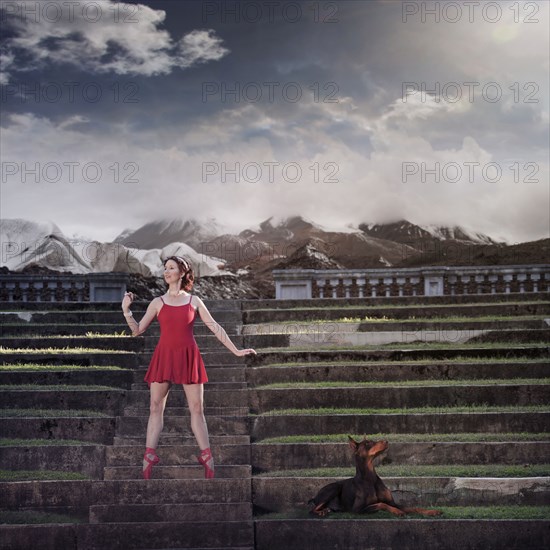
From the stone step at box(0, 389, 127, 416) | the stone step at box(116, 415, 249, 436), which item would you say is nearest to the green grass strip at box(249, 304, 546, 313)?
the stone step at box(0, 389, 127, 416)

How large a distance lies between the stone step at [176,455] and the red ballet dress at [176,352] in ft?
4.19

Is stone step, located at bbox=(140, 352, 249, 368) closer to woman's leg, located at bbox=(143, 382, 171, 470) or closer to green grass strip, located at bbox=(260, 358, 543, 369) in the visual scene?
green grass strip, located at bbox=(260, 358, 543, 369)

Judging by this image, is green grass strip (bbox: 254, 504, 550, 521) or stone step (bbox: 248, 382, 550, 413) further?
stone step (bbox: 248, 382, 550, 413)

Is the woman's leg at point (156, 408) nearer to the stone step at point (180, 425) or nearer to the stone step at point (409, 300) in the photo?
the stone step at point (180, 425)

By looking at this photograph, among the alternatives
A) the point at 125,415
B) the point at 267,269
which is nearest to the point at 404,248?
the point at 267,269

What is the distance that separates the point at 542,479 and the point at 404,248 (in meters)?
14.4

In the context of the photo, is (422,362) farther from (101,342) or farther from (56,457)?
(56,457)

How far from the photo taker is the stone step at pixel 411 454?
8.46 m

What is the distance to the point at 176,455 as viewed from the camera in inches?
332

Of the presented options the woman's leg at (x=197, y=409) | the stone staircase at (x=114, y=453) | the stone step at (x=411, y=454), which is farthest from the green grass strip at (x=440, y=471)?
the woman's leg at (x=197, y=409)

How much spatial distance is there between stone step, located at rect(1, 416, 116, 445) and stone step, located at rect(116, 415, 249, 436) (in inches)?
5.6

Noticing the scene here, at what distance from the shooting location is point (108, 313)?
12.8 meters

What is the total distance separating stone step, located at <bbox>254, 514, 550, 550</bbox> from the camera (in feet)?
23.4

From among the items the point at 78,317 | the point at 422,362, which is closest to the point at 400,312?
the point at 422,362
